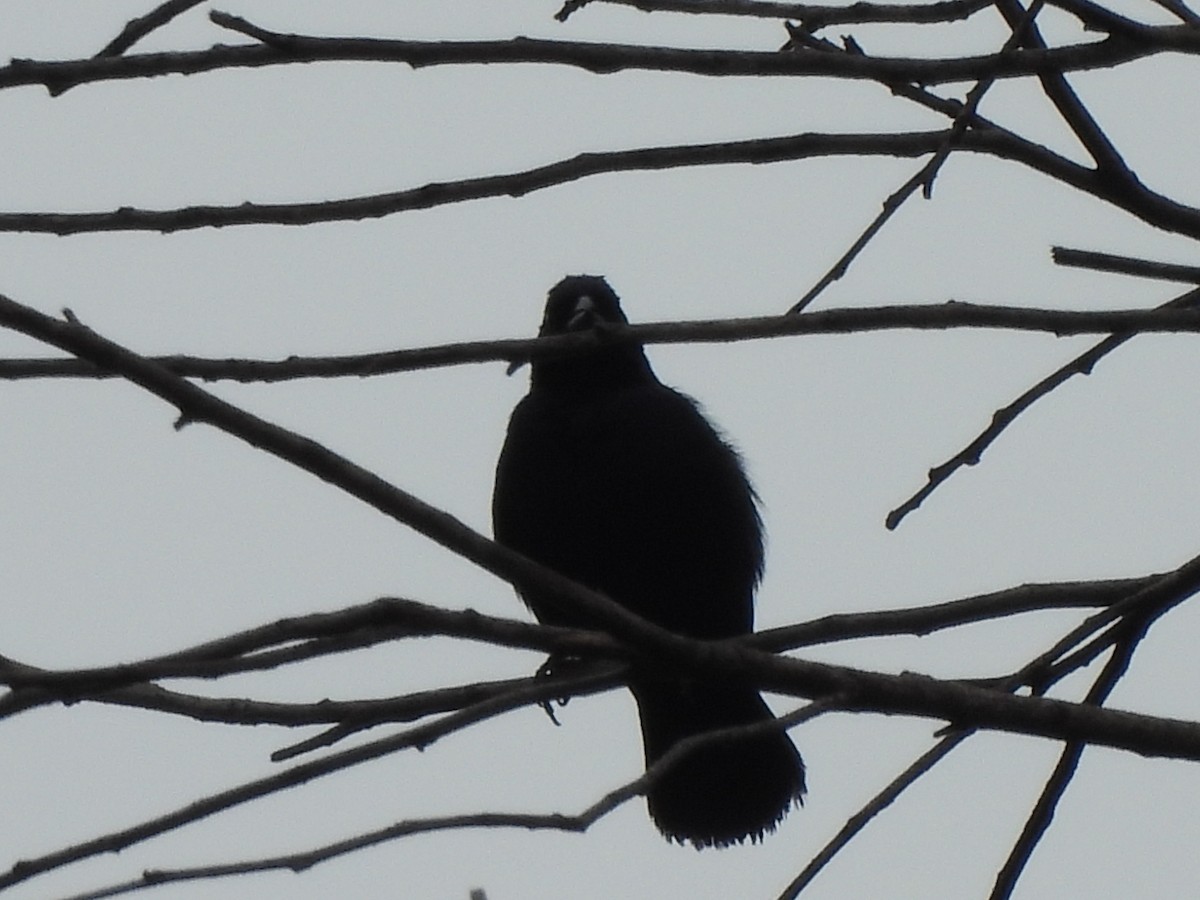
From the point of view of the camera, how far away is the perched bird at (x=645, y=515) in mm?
4738

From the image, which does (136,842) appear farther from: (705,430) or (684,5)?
(705,430)

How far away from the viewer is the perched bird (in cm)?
474

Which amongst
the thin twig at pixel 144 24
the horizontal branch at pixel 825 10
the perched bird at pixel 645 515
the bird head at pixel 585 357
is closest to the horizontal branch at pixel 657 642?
the horizontal branch at pixel 825 10

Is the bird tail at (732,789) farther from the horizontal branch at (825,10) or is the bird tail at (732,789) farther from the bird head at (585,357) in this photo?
the horizontal branch at (825,10)

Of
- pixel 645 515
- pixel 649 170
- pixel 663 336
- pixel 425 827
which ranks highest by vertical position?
pixel 645 515

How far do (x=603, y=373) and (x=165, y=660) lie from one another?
11.7 feet

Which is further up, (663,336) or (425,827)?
(663,336)

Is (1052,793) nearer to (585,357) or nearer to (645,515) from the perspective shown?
(645,515)

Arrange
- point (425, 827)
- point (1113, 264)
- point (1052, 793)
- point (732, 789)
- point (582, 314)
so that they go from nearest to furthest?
1. point (425, 827)
2. point (1113, 264)
3. point (1052, 793)
4. point (732, 789)
5. point (582, 314)

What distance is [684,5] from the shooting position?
219 centimetres

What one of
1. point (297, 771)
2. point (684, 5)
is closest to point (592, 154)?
point (684, 5)

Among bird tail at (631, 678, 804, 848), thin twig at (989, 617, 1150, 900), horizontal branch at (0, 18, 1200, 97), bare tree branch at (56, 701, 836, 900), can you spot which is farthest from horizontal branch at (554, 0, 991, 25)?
bird tail at (631, 678, 804, 848)

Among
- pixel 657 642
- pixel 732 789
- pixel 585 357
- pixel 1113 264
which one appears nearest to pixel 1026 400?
pixel 1113 264

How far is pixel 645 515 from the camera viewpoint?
474cm
